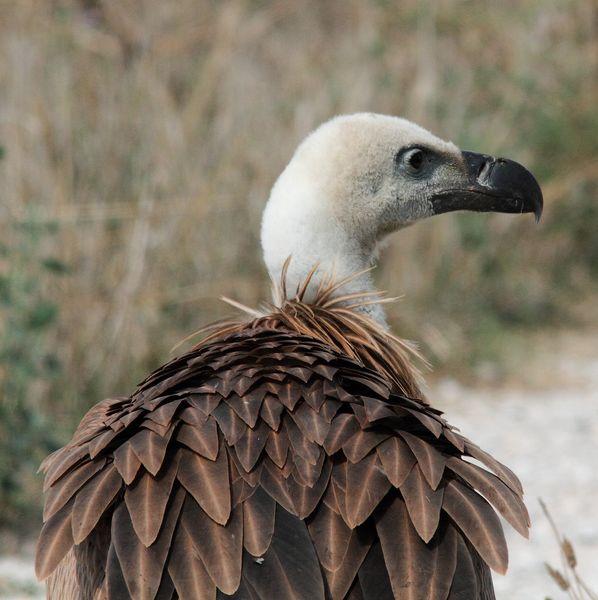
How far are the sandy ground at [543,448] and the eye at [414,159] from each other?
2.07m

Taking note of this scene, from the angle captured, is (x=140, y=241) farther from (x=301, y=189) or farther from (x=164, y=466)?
(x=164, y=466)

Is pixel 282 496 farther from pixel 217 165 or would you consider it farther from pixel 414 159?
pixel 217 165

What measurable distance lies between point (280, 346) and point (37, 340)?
263 centimetres

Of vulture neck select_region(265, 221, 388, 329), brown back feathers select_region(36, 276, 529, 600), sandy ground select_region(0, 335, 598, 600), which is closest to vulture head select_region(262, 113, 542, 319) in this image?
vulture neck select_region(265, 221, 388, 329)

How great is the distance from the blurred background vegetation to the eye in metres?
1.87

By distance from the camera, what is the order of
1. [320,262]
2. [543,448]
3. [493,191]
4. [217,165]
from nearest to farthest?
[320,262]
[493,191]
[217,165]
[543,448]

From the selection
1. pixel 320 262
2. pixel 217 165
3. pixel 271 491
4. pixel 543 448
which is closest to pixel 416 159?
pixel 320 262

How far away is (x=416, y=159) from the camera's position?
388 centimetres

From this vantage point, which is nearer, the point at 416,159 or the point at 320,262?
the point at 320,262

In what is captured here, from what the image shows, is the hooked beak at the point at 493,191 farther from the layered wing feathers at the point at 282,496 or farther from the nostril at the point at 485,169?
the layered wing feathers at the point at 282,496

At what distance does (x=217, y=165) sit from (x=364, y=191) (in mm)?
3213

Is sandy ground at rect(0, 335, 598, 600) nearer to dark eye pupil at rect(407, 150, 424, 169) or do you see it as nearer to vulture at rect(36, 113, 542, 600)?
dark eye pupil at rect(407, 150, 424, 169)

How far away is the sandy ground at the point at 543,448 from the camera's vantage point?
17.0 feet

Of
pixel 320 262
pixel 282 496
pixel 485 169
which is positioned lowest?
pixel 282 496
